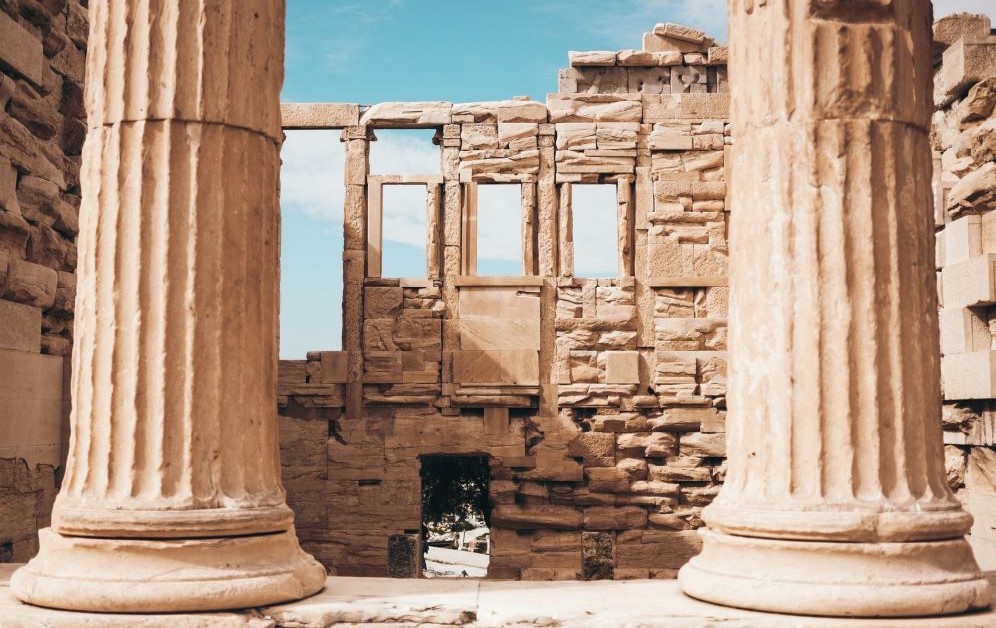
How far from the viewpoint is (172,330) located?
505 centimetres

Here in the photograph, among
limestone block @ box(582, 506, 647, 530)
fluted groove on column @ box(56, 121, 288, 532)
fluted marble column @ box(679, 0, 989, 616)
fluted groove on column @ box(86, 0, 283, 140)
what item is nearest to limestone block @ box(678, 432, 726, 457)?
limestone block @ box(582, 506, 647, 530)

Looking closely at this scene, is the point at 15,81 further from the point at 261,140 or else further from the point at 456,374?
the point at 456,374

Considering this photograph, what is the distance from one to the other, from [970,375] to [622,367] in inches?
206

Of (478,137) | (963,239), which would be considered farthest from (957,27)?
(478,137)

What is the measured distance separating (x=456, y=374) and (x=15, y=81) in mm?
6808

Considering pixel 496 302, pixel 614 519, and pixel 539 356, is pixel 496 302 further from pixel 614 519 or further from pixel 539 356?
pixel 614 519

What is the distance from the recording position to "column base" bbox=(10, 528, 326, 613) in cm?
476

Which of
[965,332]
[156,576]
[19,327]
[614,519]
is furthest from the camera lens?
[614,519]

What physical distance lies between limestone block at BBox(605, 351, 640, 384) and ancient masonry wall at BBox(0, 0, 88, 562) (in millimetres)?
6858

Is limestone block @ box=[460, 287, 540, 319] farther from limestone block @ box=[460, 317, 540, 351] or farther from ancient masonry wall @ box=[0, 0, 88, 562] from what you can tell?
ancient masonry wall @ box=[0, 0, 88, 562]

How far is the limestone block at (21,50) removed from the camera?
7.92 meters

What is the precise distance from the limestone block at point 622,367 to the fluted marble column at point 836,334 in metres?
8.40

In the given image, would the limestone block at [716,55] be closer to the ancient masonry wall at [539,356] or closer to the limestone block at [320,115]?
the ancient masonry wall at [539,356]

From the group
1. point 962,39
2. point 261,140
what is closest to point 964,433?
point 962,39
